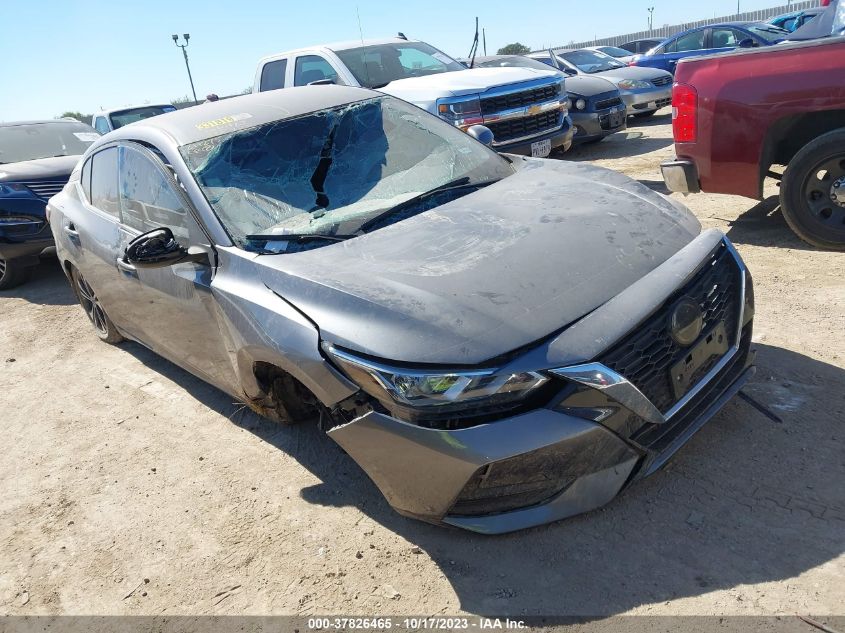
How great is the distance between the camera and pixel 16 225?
7.29 metres

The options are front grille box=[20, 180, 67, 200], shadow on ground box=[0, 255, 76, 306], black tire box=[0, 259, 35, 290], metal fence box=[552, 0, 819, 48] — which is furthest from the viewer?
metal fence box=[552, 0, 819, 48]

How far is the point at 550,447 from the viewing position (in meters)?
2.29

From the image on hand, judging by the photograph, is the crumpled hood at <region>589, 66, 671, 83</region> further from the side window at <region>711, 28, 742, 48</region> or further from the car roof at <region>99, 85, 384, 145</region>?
the car roof at <region>99, 85, 384, 145</region>

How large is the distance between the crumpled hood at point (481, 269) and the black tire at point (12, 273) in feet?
19.7

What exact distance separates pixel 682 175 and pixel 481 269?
3.19 m

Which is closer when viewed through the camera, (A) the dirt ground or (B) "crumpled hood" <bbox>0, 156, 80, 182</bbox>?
(A) the dirt ground

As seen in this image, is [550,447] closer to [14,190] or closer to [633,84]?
[14,190]

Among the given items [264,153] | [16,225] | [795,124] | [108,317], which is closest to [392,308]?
[264,153]

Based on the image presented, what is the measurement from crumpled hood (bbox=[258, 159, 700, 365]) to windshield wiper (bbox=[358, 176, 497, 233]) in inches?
4.1

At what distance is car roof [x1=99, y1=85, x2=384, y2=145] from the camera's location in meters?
3.63

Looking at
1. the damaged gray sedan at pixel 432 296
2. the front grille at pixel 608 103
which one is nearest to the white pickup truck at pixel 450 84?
the front grille at pixel 608 103

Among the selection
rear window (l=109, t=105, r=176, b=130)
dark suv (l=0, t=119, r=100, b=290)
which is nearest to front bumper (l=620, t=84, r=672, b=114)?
dark suv (l=0, t=119, r=100, b=290)

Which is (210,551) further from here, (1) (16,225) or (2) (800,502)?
(1) (16,225)

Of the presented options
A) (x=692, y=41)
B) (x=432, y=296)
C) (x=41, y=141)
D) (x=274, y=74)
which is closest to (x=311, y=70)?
(x=274, y=74)
